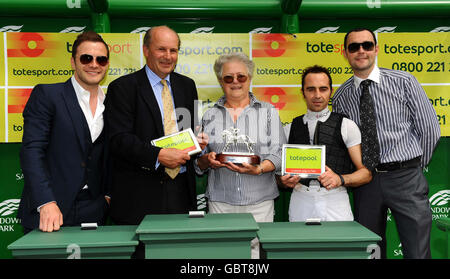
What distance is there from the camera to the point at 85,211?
2586 millimetres

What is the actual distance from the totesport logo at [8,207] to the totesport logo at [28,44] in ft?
5.35

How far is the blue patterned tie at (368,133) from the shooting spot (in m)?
2.98

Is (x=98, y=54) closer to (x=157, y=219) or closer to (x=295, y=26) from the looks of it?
(x=157, y=219)

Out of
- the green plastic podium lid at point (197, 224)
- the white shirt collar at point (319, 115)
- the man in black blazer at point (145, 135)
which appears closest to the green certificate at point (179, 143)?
the man in black blazer at point (145, 135)

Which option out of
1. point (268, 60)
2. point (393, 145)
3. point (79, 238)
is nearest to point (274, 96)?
point (268, 60)

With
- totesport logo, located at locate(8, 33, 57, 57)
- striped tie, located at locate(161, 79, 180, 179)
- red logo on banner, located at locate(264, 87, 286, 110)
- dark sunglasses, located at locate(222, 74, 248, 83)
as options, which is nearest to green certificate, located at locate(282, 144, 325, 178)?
dark sunglasses, located at locate(222, 74, 248, 83)

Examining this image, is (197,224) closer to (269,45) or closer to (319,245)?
(319,245)

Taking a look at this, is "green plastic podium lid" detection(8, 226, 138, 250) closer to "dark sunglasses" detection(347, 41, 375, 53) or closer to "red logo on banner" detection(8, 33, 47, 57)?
"dark sunglasses" detection(347, 41, 375, 53)

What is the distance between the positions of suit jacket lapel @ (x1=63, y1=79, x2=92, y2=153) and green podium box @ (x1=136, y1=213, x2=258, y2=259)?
3.73 ft

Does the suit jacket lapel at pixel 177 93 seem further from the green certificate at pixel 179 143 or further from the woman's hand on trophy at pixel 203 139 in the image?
the green certificate at pixel 179 143

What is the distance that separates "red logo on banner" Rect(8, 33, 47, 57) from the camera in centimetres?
392

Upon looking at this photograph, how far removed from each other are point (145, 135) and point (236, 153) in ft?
2.24

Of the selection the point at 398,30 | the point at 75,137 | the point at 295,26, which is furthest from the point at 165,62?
the point at 398,30

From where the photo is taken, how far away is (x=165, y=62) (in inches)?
113
